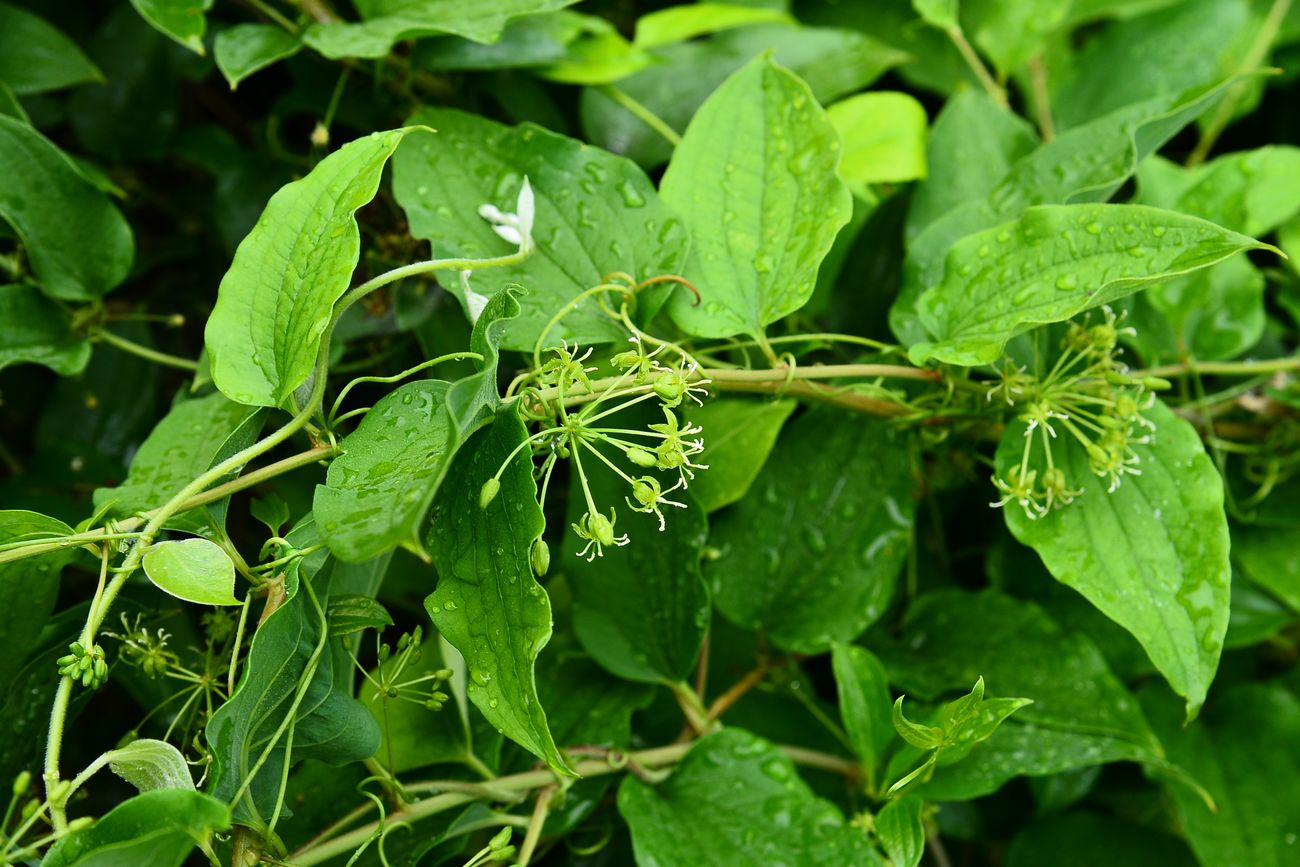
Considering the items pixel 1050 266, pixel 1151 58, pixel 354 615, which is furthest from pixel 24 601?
pixel 1151 58

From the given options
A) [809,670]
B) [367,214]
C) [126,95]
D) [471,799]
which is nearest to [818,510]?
[809,670]

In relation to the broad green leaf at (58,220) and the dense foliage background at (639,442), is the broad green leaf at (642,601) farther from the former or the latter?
the broad green leaf at (58,220)

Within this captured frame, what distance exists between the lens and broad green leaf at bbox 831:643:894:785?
75cm

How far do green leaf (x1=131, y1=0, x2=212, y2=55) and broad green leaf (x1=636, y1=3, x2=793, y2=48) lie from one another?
0.39 metres

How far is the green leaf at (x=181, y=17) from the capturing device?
0.74 metres

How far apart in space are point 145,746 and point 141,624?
206 mm

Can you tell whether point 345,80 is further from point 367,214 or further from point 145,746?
point 145,746

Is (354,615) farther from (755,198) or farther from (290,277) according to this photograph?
(755,198)

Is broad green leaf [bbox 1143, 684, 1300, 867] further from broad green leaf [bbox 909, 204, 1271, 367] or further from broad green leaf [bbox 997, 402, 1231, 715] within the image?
broad green leaf [bbox 909, 204, 1271, 367]

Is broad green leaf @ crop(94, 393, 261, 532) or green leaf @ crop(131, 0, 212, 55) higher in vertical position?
green leaf @ crop(131, 0, 212, 55)

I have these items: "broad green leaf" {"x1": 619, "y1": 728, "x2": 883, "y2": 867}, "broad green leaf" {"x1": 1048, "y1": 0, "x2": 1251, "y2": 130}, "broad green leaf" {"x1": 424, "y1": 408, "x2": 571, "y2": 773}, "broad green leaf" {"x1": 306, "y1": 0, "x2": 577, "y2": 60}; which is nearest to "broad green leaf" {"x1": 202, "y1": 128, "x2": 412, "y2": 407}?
"broad green leaf" {"x1": 424, "y1": 408, "x2": 571, "y2": 773}

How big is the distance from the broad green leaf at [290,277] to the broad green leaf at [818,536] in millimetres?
415

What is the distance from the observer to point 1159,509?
27.3 inches

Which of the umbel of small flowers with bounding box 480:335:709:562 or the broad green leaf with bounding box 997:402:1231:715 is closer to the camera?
the umbel of small flowers with bounding box 480:335:709:562
